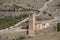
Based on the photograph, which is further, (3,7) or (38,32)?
(3,7)

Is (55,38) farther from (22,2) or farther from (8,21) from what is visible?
(22,2)

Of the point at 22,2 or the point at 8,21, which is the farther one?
the point at 22,2

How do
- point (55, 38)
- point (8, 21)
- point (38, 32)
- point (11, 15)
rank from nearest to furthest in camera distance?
point (55, 38) < point (38, 32) < point (8, 21) < point (11, 15)

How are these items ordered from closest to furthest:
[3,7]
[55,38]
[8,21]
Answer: [55,38]
[8,21]
[3,7]

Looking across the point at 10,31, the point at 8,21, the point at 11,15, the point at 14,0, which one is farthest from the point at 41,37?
the point at 14,0

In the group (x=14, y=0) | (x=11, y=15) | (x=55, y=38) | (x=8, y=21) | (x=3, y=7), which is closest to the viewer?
(x=55, y=38)

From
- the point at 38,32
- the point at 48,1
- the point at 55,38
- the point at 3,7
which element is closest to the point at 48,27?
the point at 38,32

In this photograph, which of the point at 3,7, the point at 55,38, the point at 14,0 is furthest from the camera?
the point at 14,0

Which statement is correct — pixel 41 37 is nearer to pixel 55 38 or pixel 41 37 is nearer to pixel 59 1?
pixel 55 38
